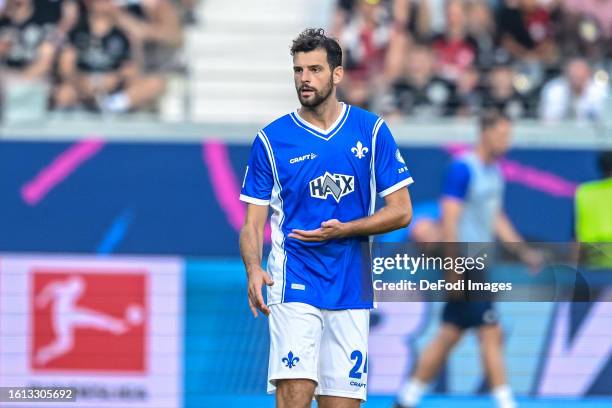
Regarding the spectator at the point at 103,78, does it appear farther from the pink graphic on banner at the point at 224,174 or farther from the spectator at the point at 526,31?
the spectator at the point at 526,31

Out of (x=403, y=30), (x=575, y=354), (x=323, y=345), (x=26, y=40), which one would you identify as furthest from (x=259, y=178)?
(x=26, y=40)

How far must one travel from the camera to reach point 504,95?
11.8 m

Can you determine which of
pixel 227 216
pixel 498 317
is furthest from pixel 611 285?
pixel 227 216

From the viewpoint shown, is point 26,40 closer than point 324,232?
No

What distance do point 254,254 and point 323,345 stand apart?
548 millimetres

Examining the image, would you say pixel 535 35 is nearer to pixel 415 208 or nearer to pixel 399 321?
pixel 415 208

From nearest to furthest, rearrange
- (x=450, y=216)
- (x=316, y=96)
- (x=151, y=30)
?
(x=316, y=96) < (x=450, y=216) < (x=151, y=30)

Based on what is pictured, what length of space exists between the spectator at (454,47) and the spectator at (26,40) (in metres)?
3.97

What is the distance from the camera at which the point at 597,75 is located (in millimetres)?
11711

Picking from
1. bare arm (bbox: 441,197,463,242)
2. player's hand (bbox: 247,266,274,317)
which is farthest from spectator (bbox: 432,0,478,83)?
player's hand (bbox: 247,266,274,317)

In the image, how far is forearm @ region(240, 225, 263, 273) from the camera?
5254mm

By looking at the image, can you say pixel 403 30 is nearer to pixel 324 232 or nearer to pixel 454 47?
pixel 454 47

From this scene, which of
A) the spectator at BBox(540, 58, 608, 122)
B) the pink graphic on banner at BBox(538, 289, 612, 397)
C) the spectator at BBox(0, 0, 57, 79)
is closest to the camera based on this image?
the pink graphic on banner at BBox(538, 289, 612, 397)

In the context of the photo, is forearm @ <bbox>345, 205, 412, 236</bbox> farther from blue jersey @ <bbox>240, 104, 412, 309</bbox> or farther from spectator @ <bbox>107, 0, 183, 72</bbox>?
spectator @ <bbox>107, 0, 183, 72</bbox>
